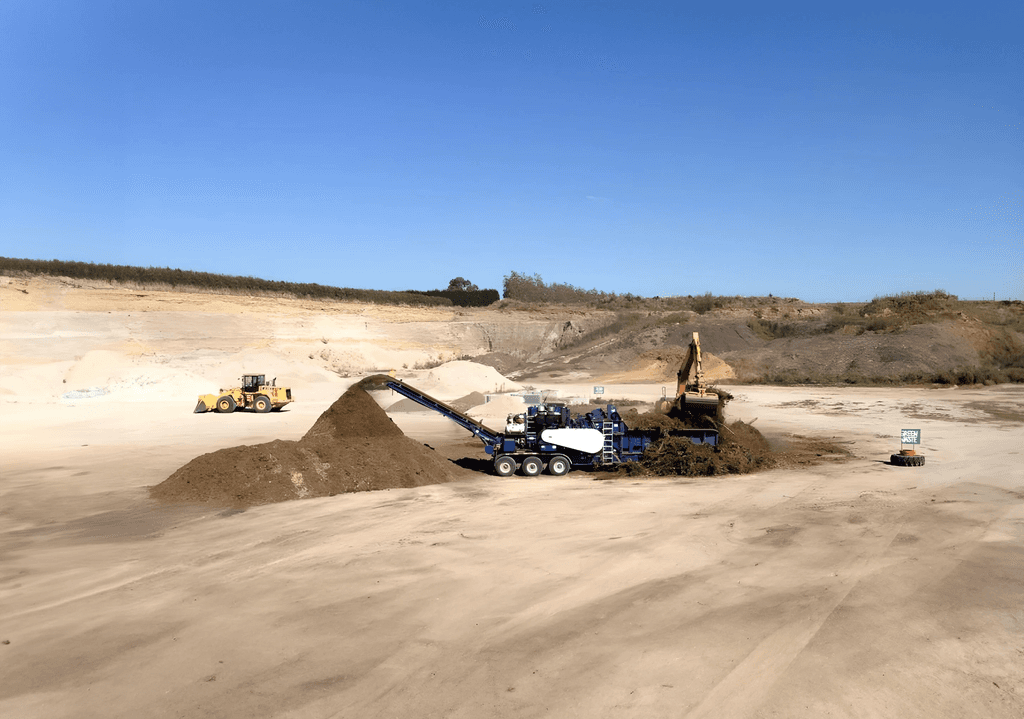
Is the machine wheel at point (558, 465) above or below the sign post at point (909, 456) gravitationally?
below

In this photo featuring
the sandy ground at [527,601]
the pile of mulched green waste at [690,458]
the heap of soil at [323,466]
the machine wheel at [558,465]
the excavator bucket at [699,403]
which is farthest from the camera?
the excavator bucket at [699,403]

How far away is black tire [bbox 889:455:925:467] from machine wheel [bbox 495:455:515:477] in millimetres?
9024

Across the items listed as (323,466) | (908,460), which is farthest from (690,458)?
(323,466)

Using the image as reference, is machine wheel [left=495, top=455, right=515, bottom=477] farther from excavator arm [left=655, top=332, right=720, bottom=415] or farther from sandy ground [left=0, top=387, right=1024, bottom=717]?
excavator arm [left=655, top=332, right=720, bottom=415]

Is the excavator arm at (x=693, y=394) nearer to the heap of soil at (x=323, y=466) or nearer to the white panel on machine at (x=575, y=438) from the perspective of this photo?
the white panel on machine at (x=575, y=438)

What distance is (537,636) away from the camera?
673 cm

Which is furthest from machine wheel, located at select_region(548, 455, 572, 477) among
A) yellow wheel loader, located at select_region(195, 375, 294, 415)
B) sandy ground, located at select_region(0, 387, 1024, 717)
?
yellow wheel loader, located at select_region(195, 375, 294, 415)

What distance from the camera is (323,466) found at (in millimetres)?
13977

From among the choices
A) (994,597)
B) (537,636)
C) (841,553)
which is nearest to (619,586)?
(537,636)

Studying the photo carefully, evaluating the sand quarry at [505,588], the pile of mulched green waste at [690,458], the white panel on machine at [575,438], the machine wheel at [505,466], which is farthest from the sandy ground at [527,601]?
the white panel on machine at [575,438]

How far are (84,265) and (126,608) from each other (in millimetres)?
59771

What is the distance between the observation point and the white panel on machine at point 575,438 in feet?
52.0

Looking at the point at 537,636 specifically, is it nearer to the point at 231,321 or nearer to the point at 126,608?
the point at 126,608

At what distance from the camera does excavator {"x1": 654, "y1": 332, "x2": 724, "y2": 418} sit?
16.9 m
